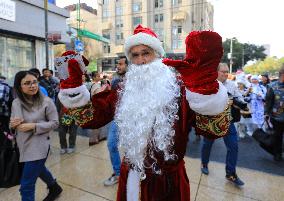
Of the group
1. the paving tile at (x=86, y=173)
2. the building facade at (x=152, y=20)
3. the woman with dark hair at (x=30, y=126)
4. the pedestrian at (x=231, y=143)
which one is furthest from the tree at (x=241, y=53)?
the woman with dark hair at (x=30, y=126)

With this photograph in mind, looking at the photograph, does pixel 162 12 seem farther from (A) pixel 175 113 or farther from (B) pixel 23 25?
(A) pixel 175 113

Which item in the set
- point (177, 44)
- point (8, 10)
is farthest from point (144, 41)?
point (177, 44)

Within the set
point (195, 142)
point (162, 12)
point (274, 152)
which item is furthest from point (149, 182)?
point (162, 12)

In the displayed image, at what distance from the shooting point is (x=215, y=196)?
355 centimetres

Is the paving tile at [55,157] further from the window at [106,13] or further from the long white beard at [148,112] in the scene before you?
the window at [106,13]

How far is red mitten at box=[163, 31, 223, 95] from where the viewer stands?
1309mm

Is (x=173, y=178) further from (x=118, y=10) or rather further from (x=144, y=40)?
(x=118, y=10)

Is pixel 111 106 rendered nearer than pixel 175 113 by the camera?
No

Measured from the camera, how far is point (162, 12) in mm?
43438

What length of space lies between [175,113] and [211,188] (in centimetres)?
258

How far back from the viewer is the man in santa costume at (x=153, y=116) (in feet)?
4.74

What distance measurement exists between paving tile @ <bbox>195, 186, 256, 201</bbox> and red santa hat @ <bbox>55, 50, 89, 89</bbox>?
2.51 metres

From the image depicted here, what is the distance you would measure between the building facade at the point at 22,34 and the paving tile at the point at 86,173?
18.4ft

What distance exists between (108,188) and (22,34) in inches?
325
